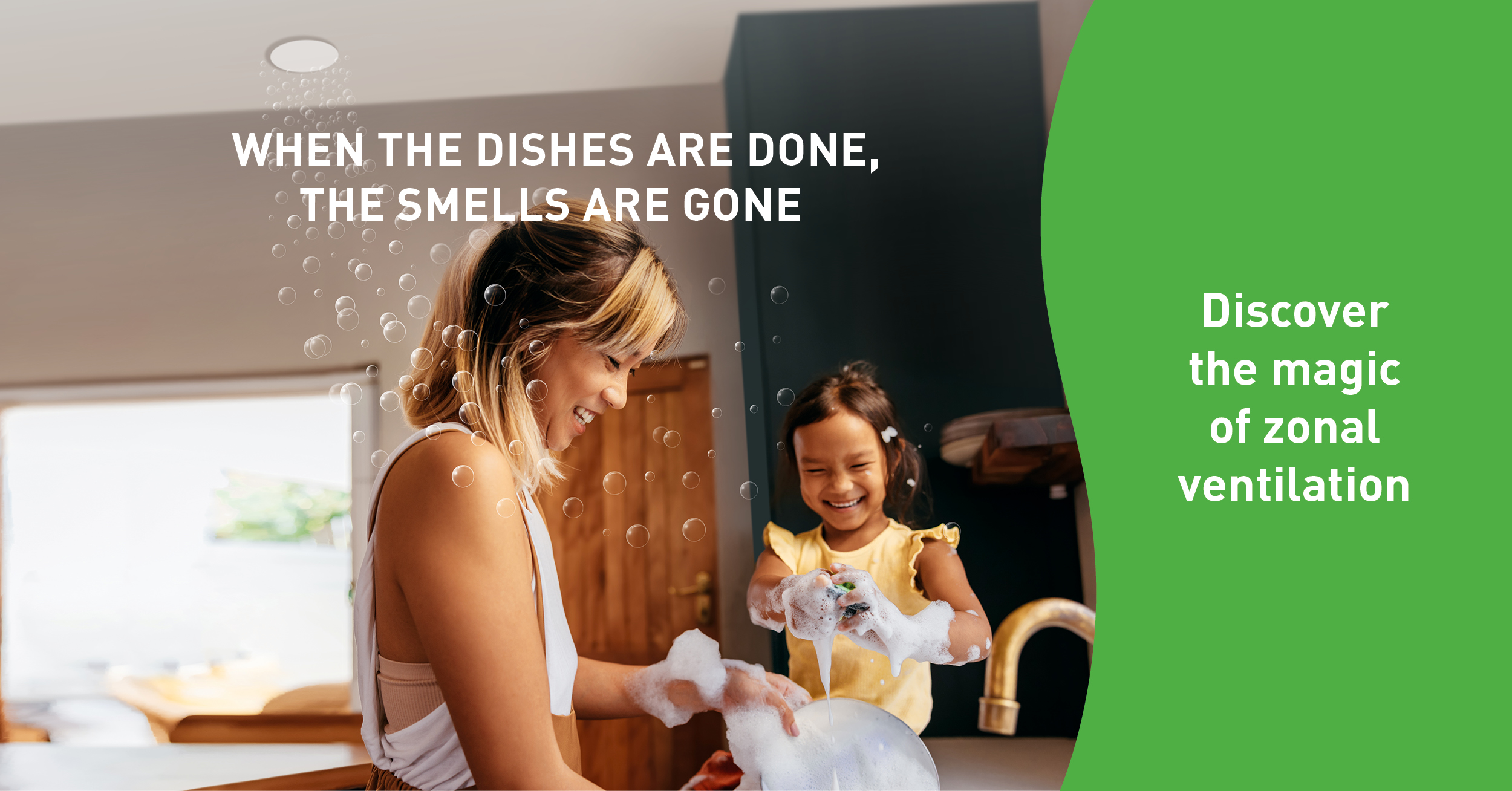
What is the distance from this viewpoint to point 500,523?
749mm

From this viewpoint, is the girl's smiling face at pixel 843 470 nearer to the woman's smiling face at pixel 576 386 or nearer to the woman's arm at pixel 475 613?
the woman's smiling face at pixel 576 386

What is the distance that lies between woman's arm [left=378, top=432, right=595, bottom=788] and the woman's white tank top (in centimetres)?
3

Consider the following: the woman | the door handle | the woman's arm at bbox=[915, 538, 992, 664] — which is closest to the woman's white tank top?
the woman

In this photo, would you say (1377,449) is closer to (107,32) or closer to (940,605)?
(940,605)

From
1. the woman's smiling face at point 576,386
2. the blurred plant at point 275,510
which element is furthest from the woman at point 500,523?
the blurred plant at point 275,510

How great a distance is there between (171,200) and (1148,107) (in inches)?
40.0

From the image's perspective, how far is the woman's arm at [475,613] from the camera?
2.36 feet

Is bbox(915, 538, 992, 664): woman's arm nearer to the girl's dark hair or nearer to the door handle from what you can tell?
the girl's dark hair

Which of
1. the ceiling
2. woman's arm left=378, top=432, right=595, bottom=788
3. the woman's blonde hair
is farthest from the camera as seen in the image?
the ceiling

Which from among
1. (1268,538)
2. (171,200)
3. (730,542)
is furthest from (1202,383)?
(171,200)

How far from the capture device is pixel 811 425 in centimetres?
89

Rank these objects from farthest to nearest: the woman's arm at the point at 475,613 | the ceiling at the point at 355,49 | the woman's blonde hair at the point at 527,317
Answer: the ceiling at the point at 355,49 < the woman's blonde hair at the point at 527,317 < the woman's arm at the point at 475,613

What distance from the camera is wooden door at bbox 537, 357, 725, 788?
2.80ft

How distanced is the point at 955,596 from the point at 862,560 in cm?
11
